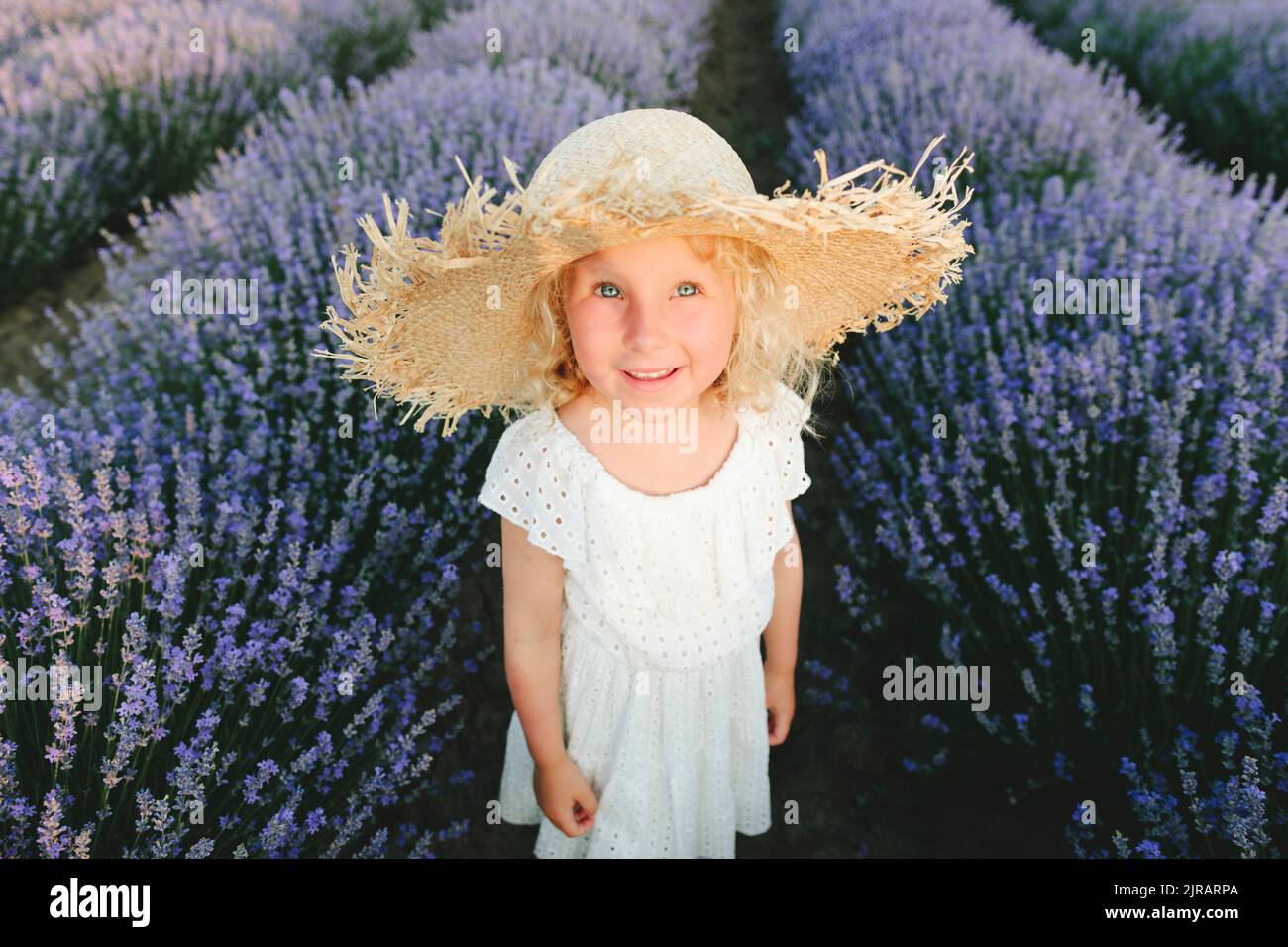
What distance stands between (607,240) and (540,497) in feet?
1.54

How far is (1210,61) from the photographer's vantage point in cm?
493

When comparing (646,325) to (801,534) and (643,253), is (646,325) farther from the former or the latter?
(801,534)

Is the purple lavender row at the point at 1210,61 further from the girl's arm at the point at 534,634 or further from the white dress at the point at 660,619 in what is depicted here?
the girl's arm at the point at 534,634

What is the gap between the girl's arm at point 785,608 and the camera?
6.06 feet

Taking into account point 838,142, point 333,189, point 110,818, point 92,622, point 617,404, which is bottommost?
point 110,818

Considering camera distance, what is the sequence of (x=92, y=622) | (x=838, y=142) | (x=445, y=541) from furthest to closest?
(x=838, y=142)
(x=445, y=541)
(x=92, y=622)

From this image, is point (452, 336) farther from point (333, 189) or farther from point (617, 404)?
point (333, 189)

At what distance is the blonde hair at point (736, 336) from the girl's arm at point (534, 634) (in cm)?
27

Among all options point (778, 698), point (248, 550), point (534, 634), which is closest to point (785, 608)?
point (778, 698)

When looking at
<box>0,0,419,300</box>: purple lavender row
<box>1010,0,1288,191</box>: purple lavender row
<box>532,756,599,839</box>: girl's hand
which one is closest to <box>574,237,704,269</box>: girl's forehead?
<box>532,756,599,839</box>: girl's hand

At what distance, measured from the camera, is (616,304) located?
1344 millimetres

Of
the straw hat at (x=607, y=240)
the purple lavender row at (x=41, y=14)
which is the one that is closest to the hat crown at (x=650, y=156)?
the straw hat at (x=607, y=240)
